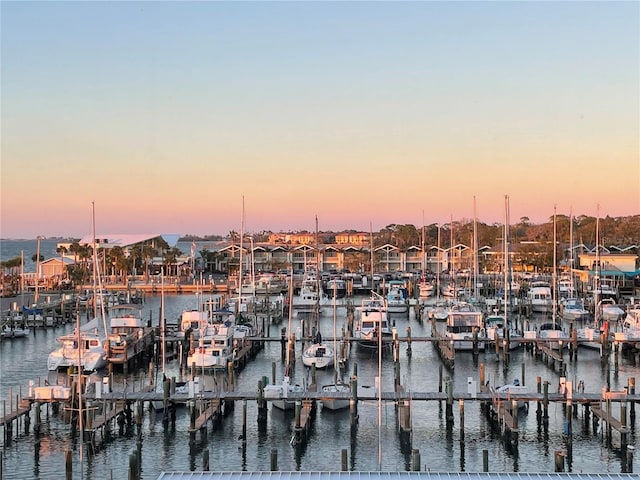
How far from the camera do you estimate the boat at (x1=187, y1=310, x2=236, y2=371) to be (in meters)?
40.9

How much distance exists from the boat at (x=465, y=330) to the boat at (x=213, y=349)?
12.2 metres

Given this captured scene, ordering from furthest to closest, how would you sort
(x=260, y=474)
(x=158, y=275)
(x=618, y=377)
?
(x=158, y=275)
(x=618, y=377)
(x=260, y=474)

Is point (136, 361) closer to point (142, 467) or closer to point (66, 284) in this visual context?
point (142, 467)

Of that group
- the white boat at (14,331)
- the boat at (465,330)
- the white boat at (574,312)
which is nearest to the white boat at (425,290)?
the white boat at (574,312)

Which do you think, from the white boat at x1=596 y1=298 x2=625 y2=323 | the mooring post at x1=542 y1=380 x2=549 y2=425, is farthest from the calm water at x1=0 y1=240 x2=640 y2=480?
the white boat at x1=596 y1=298 x2=625 y2=323

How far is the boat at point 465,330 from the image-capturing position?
1829 inches

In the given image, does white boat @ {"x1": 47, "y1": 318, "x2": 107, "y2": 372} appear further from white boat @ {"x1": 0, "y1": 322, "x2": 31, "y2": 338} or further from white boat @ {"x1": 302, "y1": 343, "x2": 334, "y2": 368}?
white boat @ {"x1": 0, "y1": 322, "x2": 31, "y2": 338}

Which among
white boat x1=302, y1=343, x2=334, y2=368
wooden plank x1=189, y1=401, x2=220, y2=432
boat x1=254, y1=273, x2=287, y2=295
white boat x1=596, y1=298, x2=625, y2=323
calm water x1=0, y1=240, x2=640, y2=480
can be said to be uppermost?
boat x1=254, y1=273, x2=287, y2=295

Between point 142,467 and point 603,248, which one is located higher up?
point 603,248

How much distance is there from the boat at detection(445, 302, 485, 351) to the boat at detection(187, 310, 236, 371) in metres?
12.2

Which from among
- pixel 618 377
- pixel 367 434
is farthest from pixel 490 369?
pixel 367 434

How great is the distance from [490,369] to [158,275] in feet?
231

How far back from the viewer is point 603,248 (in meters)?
89.5

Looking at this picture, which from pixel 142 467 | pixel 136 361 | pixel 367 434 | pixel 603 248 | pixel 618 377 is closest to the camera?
pixel 142 467
